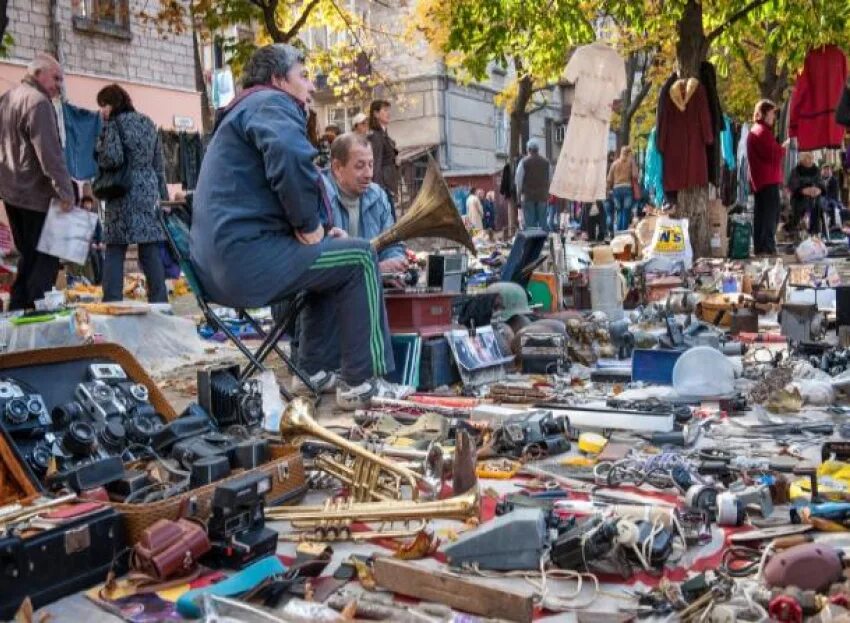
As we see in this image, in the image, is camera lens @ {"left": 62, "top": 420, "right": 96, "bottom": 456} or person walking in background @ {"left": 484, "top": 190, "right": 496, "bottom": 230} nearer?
camera lens @ {"left": 62, "top": 420, "right": 96, "bottom": 456}

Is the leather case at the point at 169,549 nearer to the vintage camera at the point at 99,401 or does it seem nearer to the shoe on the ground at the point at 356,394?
the vintage camera at the point at 99,401

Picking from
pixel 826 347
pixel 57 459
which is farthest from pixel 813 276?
pixel 57 459

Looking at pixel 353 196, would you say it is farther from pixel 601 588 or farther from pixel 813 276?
pixel 813 276

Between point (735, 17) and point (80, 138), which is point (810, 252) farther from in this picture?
point (80, 138)

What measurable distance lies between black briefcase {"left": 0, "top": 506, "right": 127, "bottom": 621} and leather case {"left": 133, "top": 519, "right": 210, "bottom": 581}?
0.09m

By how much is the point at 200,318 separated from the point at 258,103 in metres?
4.16

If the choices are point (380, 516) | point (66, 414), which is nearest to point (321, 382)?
point (66, 414)

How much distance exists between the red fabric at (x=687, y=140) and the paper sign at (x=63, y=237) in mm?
7421

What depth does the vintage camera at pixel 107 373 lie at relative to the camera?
3738 mm

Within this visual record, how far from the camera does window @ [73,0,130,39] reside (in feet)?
55.2

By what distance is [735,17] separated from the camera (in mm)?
11953

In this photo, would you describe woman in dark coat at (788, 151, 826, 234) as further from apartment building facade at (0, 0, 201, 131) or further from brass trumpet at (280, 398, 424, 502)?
brass trumpet at (280, 398, 424, 502)

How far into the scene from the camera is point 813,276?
7.91 meters

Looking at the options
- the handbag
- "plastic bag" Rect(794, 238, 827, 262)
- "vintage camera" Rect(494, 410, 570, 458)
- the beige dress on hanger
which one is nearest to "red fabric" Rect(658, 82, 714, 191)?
the beige dress on hanger
